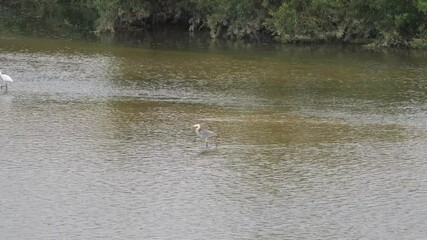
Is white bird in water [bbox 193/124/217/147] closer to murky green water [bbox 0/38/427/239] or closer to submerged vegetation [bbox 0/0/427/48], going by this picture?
murky green water [bbox 0/38/427/239]

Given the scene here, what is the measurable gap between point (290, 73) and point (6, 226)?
2068cm

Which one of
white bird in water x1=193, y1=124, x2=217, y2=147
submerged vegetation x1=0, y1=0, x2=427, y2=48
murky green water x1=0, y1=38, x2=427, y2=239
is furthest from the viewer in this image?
submerged vegetation x1=0, y1=0, x2=427, y2=48

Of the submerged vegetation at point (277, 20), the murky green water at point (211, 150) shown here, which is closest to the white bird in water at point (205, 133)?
the murky green water at point (211, 150)

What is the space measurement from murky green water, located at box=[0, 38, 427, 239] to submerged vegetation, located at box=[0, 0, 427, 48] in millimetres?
6358

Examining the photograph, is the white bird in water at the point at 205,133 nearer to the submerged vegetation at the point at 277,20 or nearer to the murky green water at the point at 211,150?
the murky green water at the point at 211,150

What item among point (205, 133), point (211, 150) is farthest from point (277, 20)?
point (211, 150)

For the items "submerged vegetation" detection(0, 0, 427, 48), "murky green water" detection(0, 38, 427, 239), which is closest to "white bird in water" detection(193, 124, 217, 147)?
"murky green water" detection(0, 38, 427, 239)

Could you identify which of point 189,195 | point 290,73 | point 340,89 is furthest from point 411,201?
point 290,73

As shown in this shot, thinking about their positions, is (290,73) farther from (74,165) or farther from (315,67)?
(74,165)

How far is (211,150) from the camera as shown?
2439 centimetres

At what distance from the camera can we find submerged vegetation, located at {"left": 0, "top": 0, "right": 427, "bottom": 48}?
44719 millimetres

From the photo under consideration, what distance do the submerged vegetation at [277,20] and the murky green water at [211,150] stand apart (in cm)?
636

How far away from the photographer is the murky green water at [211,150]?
1900 cm

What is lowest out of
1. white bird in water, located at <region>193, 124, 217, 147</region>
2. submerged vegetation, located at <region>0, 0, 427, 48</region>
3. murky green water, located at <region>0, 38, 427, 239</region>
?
murky green water, located at <region>0, 38, 427, 239</region>
